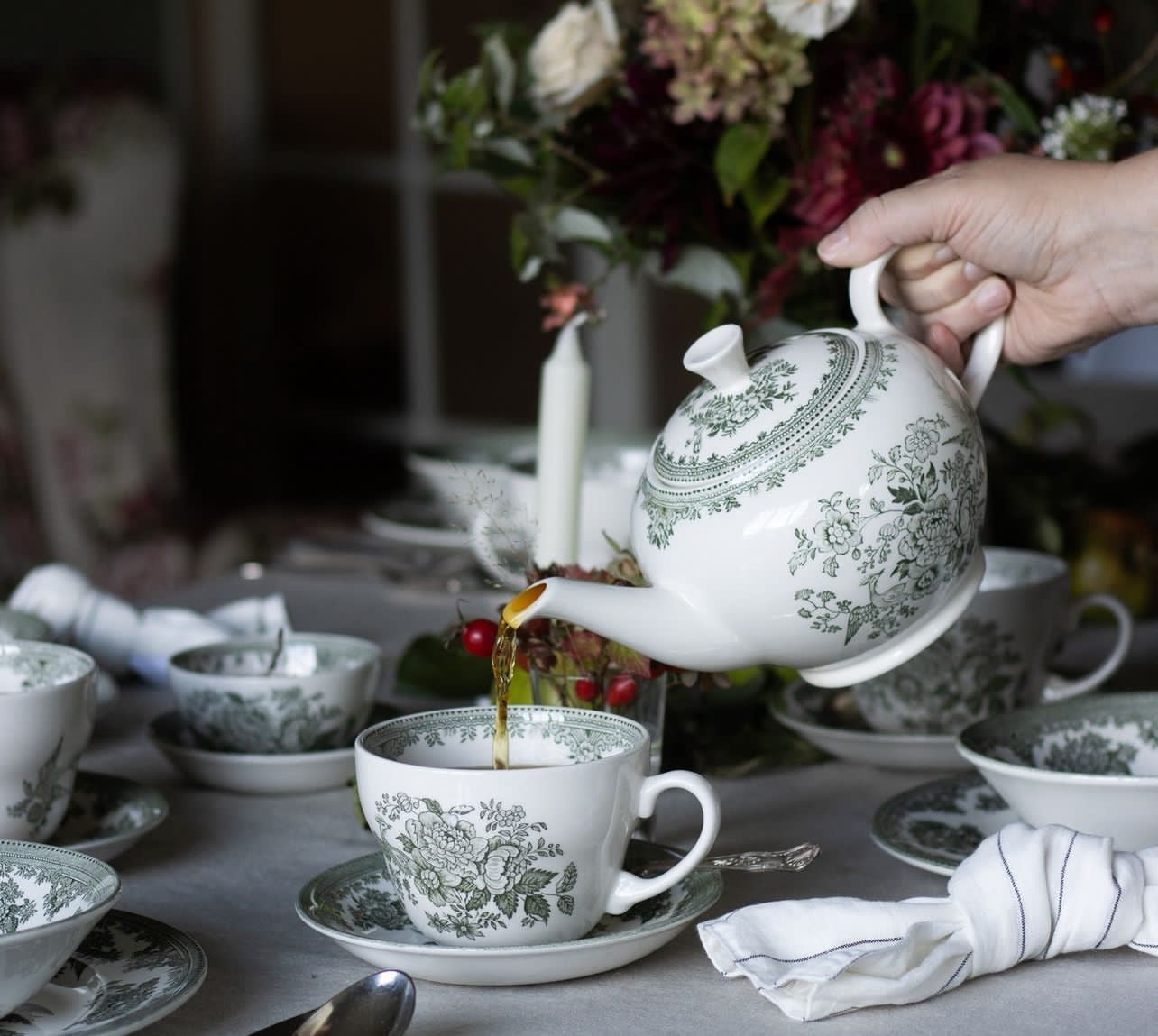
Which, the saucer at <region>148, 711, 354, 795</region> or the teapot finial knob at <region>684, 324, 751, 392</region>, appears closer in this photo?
the teapot finial knob at <region>684, 324, 751, 392</region>

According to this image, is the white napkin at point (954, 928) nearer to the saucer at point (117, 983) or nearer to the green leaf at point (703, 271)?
→ the saucer at point (117, 983)

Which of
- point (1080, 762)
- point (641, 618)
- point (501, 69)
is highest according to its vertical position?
point (501, 69)

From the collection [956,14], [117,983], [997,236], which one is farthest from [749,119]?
[117,983]

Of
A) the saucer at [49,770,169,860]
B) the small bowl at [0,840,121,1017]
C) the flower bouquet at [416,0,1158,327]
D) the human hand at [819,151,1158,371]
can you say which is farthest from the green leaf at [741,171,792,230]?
the small bowl at [0,840,121,1017]

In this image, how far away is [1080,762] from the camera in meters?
0.93

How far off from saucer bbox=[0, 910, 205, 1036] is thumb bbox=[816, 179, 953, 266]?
1.58 feet

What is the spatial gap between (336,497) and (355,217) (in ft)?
2.22

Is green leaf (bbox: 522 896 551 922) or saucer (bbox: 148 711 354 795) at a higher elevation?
green leaf (bbox: 522 896 551 922)

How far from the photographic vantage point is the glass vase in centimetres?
89

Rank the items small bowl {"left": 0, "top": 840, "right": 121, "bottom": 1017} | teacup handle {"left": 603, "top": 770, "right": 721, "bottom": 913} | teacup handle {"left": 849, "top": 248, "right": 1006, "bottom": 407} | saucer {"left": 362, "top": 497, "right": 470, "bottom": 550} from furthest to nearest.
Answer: saucer {"left": 362, "top": 497, "right": 470, "bottom": 550} → teacup handle {"left": 849, "top": 248, "right": 1006, "bottom": 407} → teacup handle {"left": 603, "top": 770, "right": 721, "bottom": 913} → small bowl {"left": 0, "top": 840, "right": 121, "bottom": 1017}

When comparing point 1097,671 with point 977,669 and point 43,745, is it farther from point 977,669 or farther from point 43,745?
point 43,745

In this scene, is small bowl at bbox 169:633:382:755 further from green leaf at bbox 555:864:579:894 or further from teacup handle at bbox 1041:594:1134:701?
teacup handle at bbox 1041:594:1134:701

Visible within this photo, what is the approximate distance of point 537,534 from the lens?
109 cm

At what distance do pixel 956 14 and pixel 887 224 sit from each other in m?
0.31
